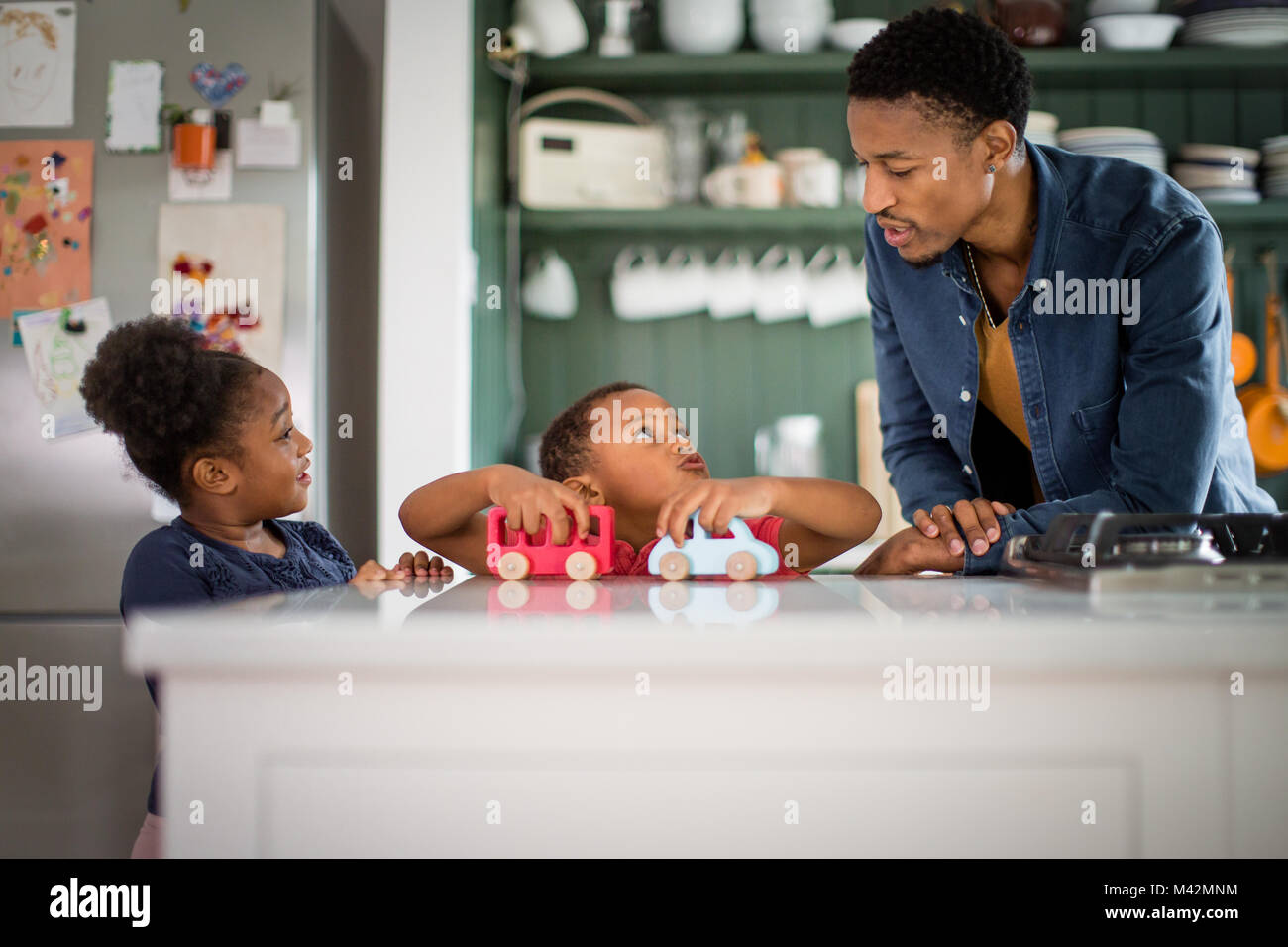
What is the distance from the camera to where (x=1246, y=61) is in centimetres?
249

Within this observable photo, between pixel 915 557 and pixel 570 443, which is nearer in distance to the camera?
pixel 915 557

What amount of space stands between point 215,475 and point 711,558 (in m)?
0.69

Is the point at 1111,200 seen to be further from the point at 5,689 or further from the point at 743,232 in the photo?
the point at 5,689

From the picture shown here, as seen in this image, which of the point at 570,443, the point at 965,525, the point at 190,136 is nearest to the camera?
the point at 965,525

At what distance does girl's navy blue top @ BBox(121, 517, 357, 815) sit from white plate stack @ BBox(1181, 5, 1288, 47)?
7.87ft

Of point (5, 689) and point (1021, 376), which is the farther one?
point (5, 689)

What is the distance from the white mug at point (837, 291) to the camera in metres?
2.72

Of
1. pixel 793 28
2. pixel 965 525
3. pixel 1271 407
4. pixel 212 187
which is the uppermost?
pixel 793 28

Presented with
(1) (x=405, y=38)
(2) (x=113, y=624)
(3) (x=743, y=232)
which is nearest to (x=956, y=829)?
(2) (x=113, y=624)

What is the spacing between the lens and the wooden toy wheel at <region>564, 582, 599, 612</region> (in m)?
0.73

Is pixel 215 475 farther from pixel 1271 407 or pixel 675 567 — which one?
pixel 1271 407

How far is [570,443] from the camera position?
5.17 feet

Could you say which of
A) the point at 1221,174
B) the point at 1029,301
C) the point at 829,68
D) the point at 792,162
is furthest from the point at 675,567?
the point at 1221,174
